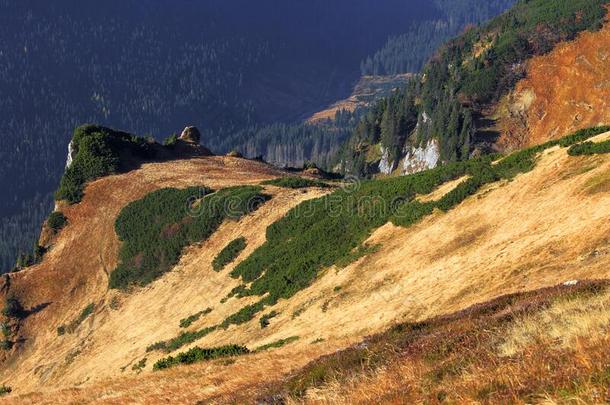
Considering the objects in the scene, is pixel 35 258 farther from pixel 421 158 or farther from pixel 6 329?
pixel 421 158

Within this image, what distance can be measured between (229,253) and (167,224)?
1261cm

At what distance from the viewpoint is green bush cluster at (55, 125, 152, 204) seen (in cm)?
6938

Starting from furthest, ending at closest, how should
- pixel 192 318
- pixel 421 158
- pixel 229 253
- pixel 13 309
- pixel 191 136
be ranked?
1. pixel 421 158
2. pixel 191 136
3. pixel 13 309
4. pixel 229 253
5. pixel 192 318

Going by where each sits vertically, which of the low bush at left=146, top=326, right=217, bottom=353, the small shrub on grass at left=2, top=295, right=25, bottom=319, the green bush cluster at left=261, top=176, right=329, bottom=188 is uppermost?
the green bush cluster at left=261, top=176, right=329, bottom=188

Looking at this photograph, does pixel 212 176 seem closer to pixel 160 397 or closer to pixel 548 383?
pixel 160 397

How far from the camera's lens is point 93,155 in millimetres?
72500

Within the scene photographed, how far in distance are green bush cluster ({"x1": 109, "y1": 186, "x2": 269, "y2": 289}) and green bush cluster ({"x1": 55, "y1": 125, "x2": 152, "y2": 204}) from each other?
453 inches

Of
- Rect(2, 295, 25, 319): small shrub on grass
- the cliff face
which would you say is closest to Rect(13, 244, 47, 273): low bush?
Rect(2, 295, 25, 319): small shrub on grass

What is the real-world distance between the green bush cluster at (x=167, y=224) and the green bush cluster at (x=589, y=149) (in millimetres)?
29483

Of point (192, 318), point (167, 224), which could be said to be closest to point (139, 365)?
point (192, 318)

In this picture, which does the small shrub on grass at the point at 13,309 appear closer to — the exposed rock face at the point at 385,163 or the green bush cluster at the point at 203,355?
the green bush cluster at the point at 203,355

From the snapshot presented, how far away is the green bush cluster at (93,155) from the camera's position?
228 feet

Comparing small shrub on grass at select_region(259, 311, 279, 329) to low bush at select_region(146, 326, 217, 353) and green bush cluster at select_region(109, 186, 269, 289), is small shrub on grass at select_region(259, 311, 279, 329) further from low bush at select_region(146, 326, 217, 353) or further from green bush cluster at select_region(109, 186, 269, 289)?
green bush cluster at select_region(109, 186, 269, 289)

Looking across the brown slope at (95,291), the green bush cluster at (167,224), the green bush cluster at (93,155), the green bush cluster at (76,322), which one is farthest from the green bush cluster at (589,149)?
the green bush cluster at (93,155)
